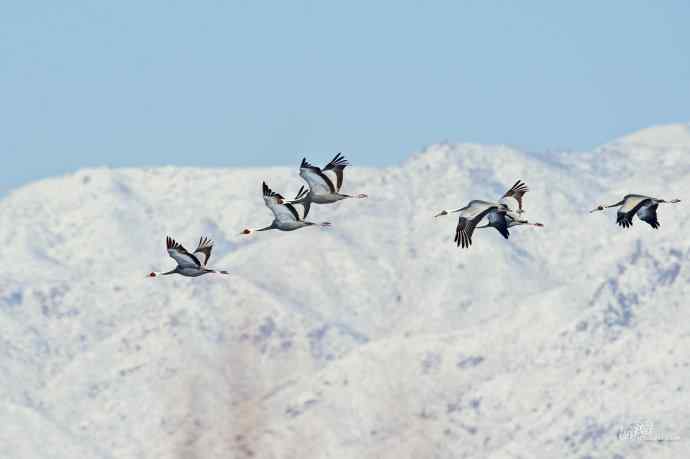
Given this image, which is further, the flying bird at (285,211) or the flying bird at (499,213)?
the flying bird at (285,211)

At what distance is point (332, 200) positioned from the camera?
92.1m

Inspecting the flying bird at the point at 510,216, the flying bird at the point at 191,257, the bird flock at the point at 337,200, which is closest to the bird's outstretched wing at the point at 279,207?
the bird flock at the point at 337,200

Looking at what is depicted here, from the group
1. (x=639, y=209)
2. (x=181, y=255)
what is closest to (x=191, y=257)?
(x=181, y=255)

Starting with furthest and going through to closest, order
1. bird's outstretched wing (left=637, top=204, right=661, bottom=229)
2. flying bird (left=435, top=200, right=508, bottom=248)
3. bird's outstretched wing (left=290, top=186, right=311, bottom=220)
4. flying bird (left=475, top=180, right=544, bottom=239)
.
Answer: bird's outstretched wing (left=290, top=186, right=311, bottom=220), flying bird (left=475, top=180, right=544, bottom=239), bird's outstretched wing (left=637, top=204, right=661, bottom=229), flying bird (left=435, top=200, right=508, bottom=248)

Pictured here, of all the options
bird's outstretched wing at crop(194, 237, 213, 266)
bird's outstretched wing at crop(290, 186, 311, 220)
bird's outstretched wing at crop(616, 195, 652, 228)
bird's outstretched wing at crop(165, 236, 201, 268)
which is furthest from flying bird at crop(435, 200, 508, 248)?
bird's outstretched wing at crop(165, 236, 201, 268)

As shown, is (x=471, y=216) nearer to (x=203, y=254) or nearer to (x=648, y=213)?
(x=648, y=213)

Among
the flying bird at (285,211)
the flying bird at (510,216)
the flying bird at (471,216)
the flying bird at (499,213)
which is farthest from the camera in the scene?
the flying bird at (285,211)

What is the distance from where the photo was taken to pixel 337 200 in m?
91.2

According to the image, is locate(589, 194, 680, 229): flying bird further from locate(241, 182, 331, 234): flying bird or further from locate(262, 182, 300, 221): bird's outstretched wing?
locate(262, 182, 300, 221): bird's outstretched wing

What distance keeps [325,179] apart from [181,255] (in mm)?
7419

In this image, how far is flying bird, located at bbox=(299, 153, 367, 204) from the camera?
9025cm

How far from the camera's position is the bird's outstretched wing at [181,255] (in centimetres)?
9050

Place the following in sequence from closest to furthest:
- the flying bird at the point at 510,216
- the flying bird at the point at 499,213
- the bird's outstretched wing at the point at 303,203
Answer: the flying bird at the point at 499,213 → the flying bird at the point at 510,216 → the bird's outstretched wing at the point at 303,203

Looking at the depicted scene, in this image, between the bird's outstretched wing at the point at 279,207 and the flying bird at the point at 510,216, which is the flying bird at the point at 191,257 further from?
the flying bird at the point at 510,216
